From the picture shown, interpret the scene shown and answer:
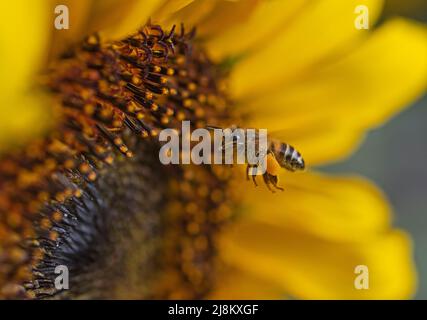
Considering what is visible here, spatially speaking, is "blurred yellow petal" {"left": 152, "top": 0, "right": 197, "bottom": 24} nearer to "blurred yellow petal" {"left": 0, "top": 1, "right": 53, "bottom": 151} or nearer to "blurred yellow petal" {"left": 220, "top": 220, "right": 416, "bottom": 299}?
"blurred yellow petal" {"left": 0, "top": 1, "right": 53, "bottom": 151}

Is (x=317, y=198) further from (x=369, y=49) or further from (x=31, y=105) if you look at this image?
(x=31, y=105)

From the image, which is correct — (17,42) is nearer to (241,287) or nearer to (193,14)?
(193,14)

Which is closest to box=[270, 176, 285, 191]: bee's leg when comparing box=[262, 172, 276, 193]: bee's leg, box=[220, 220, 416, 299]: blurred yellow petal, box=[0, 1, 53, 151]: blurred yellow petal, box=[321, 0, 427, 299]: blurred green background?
box=[262, 172, 276, 193]: bee's leg

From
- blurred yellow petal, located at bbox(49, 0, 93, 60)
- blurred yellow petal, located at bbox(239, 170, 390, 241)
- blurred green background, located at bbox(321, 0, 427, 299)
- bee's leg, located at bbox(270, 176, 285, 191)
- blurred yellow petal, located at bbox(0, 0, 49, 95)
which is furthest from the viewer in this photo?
blurred green background, located at bbox(321, 0, 427, 299)

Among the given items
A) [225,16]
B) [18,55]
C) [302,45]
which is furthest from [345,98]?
[18,55]

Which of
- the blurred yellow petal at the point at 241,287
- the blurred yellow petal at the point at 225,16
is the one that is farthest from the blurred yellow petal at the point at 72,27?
the blurred yellow petal at the point at 241,287

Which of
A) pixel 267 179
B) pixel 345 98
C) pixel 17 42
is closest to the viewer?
pixel 17 42
